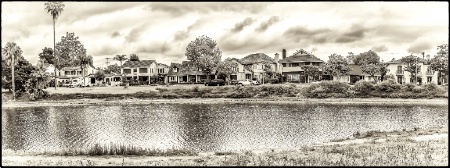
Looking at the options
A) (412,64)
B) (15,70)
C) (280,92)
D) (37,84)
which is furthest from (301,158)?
(412,64)

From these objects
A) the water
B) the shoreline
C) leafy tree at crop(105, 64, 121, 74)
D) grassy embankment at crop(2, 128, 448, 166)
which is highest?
leafy tree at crop(105, 64, 121, 74)

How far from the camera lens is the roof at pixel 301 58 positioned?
11255 centimetres

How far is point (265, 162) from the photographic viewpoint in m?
→ 20.6

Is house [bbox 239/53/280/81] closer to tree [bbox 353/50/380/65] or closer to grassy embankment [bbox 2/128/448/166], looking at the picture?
tree [bbox 353/50/380/65]

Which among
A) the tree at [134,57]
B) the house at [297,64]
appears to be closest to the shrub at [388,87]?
the house at [297,64]

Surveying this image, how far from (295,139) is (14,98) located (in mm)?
68922

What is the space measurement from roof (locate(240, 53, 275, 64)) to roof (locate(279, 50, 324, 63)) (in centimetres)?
591

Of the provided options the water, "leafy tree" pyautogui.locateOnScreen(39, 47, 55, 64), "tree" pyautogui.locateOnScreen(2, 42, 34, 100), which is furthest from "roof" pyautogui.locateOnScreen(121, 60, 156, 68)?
the water

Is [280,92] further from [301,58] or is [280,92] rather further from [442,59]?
[442,59]

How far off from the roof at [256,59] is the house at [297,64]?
586 centimetres

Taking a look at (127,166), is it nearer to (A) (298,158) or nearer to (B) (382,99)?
(A) (298,158)

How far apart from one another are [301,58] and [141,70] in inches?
1920

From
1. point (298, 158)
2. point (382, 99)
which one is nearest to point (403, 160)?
point (298, 158)

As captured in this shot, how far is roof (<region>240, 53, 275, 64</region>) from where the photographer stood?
11784cm
